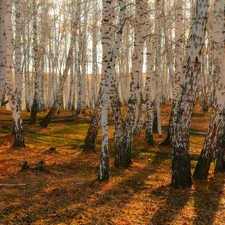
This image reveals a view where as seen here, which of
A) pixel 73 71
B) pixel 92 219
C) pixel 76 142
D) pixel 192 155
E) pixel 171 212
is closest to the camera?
pixel 92 219

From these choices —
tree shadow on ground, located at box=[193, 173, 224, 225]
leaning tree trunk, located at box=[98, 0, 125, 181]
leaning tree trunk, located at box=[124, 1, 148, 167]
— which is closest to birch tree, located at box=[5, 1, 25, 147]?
leaning tree trunk, located at box=[124, 1, 148, 167]

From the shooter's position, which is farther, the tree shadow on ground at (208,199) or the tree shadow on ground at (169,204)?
the tree shadow on ground at (208,199)

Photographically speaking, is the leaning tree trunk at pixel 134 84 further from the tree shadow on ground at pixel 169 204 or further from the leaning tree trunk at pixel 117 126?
the tree shadow on ground at pixel 169 204

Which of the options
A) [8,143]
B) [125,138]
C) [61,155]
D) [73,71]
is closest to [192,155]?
[125,138]

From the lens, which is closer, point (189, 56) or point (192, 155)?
point (189, 56)

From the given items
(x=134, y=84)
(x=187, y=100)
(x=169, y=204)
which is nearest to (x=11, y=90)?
(x=134, y=84)

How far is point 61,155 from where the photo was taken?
11.6 m

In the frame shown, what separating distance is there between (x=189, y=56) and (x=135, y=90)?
273cm

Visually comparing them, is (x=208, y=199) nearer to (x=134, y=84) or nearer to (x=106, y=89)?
(x=106, y=89)

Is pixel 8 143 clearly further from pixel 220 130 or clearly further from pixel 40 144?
pixel 220 130

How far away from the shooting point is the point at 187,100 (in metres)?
7.75

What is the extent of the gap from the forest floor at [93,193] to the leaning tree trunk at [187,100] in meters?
0.45

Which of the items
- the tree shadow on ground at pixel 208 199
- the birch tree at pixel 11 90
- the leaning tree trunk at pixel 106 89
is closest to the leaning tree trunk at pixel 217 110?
the tree shadow on ground at pixel 208 199

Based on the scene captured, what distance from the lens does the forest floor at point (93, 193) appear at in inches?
241
